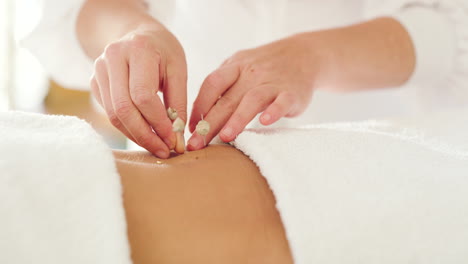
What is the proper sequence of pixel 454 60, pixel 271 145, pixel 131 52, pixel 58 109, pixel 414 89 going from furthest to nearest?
pixel 58 109, pixel 414 89, pixel 454 60, pixel 131 52, pixel 271 145

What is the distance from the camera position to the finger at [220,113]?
69 cm

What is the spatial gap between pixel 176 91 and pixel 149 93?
0.07 m

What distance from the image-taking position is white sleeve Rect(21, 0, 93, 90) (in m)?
1.13

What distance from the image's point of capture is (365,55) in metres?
Result: 1.04

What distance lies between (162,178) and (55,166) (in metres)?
0.12

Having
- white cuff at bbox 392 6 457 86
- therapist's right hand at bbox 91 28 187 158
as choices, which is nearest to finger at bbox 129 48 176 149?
therapist's right hand at bbox 91 28 187 158

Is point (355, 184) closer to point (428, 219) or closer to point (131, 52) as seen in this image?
point (428, 219)

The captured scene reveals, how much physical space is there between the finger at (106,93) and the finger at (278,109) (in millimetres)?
208

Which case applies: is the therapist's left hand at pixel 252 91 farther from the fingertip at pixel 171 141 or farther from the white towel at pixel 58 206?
the white towel at pixel 58 206

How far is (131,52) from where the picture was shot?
2.31 feet

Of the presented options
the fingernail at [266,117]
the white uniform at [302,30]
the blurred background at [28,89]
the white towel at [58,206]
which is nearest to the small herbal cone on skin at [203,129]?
the fingernail at [266,117]

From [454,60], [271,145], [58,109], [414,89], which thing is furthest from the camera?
[58,109]

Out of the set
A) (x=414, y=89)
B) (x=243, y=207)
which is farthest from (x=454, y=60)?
(x=243, y=207)

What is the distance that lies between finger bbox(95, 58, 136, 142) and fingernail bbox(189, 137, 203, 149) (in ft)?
0.32
